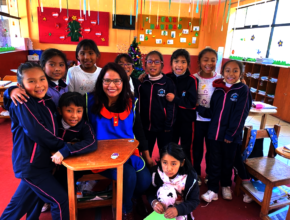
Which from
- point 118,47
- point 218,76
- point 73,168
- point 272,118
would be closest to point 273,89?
point 272,118

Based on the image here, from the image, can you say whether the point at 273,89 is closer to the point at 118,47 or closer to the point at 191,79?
the point at 191,79

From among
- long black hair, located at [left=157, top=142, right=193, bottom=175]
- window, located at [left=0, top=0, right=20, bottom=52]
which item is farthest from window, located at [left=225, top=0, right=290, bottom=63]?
window, located at [left=0, top=0, right=20, bottom=52]

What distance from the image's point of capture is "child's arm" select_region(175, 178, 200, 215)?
4.65 ft

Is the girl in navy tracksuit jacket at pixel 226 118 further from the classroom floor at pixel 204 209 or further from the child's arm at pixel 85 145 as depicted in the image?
the child's arm at pixel 85 145

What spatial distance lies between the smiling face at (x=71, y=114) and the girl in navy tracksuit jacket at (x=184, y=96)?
861 millimetres

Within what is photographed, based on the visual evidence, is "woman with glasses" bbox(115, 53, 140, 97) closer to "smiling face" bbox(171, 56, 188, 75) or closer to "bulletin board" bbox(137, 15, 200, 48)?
"smiling face" bbox(171, 56, 188, 75)

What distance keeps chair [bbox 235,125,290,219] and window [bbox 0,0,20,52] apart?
5.69m

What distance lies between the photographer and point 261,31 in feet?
19.4

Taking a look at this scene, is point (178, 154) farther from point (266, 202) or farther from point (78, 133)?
point (266, 202)

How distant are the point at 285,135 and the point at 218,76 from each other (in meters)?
2.61

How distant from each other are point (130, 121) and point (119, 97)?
216 millimetres

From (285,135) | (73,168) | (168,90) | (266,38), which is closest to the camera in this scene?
(73,168)

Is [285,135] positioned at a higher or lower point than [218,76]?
lower

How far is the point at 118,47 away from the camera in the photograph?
737 centimetres
